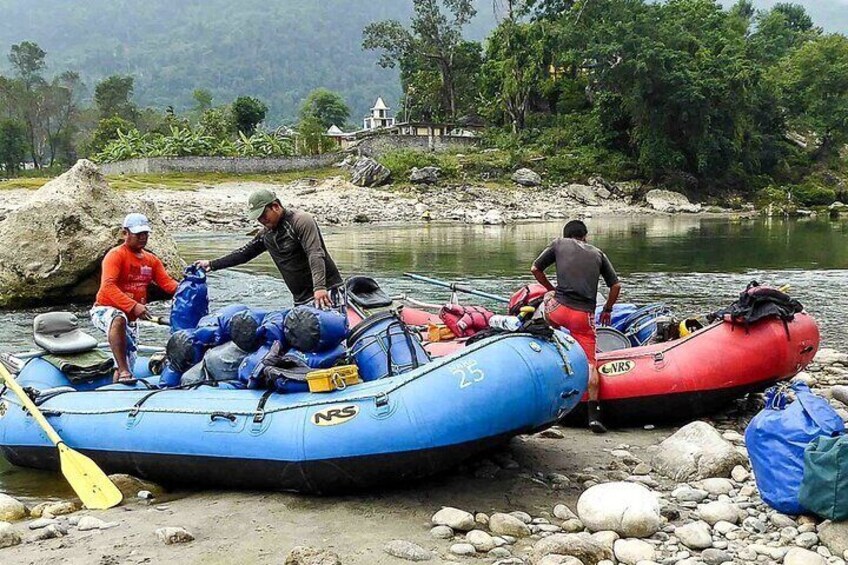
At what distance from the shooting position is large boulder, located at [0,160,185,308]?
13.2m

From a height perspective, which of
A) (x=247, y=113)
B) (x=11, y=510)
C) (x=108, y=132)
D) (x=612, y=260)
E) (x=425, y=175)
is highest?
(x=247, y=113)

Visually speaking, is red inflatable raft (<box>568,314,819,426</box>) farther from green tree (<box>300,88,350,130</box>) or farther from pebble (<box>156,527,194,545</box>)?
green tree (<box>300,88,350,130</box>)

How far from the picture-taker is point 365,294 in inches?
271

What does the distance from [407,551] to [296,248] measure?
3498 mm

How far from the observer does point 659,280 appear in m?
17.4

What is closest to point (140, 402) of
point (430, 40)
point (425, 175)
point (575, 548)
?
point (575, 548)

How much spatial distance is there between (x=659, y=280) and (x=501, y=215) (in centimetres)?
2082

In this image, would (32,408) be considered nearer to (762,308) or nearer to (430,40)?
(762,308)

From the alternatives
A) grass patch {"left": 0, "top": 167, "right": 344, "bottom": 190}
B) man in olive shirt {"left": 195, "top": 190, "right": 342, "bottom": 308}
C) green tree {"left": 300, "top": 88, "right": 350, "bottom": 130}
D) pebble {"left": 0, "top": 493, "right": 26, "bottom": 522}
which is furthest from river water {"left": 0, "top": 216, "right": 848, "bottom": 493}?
green tree {"left": 300, "top": 88, "right": 350, "bottom": 130}

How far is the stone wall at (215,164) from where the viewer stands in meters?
46.8

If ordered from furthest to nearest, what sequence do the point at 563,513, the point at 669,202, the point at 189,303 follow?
the point at 669,202, the point at 189,303, the point at 563,513

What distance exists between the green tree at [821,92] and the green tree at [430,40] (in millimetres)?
24108

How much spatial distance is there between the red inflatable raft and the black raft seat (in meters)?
2.00

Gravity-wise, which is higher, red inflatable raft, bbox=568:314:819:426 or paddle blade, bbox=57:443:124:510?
red inflatable raft, bbox=568:314:819:426
